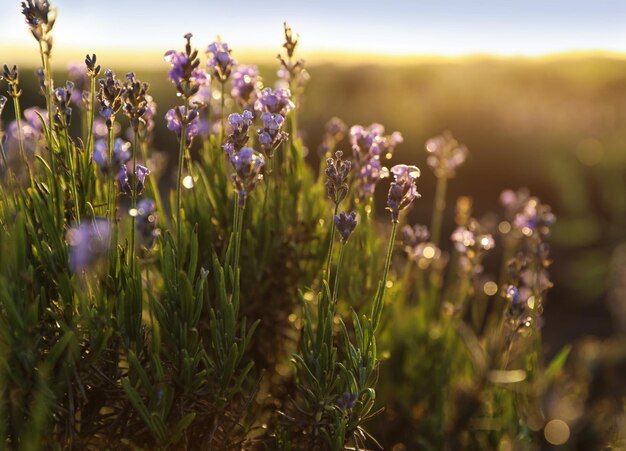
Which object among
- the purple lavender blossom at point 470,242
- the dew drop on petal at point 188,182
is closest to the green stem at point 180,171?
the dew drop on petal at point 188,182

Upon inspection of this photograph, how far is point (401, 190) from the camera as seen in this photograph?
179cm

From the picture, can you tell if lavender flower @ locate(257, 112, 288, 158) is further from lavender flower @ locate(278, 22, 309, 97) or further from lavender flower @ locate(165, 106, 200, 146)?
lavender flower @ locate(278, 22, 309, 97)

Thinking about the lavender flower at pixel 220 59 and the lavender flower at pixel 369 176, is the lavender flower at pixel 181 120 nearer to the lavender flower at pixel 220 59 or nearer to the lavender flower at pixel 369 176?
the lavender flower at pixel 220 59

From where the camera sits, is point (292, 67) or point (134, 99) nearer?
point (134, 99)

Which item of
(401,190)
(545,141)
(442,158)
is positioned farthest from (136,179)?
(545,141)

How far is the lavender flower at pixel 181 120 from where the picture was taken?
5.80 ft

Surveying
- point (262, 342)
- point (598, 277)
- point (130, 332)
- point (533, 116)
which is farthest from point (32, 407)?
point (533, 116)

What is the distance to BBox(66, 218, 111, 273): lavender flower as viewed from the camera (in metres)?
1.59

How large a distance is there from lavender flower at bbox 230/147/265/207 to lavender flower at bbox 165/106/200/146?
17 centimetres

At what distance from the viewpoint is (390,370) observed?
3014 millimetres

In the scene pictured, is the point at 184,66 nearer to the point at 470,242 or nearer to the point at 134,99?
the point at 134,99

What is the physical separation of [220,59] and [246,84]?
259 millimetres

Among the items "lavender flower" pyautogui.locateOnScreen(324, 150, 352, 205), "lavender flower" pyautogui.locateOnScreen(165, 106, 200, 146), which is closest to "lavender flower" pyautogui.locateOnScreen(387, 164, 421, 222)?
"lavender flower" pyautogui.locateOnScreen(324, 150, 352, 205)

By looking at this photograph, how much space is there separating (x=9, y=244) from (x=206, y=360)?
23.9 inches
